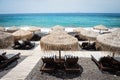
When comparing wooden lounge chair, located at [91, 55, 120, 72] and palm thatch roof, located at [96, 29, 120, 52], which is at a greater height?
palm thatch roof, located at [96, 29, 120, 52]

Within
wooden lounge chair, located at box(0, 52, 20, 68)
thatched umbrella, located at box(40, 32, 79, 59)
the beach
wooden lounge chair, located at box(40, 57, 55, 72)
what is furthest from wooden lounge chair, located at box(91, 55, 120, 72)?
wooden lounge chair, located at box(0, 52, 20, 68)

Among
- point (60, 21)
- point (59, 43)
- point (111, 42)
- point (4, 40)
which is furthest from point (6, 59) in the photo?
point (60, 21)

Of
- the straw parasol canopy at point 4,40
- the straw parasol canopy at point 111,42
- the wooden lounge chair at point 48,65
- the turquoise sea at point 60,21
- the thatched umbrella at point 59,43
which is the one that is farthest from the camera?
the turquoise sea at point 60,21

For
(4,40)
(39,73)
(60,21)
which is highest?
(4,40)

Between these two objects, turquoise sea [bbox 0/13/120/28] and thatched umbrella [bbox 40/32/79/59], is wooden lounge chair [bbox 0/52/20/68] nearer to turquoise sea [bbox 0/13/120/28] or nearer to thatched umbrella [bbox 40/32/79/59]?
thatched umbrella [bbox 40/32/79/59]

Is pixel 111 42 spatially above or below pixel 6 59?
above

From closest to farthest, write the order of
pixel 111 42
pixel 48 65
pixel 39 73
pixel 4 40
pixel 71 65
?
pixel 111 42 < pixel 39 73 < pixel 48 65 < pixel 71 65 < pixel 4 40

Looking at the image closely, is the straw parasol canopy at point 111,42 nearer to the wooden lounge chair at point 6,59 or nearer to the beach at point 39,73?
the beach at point 39,73

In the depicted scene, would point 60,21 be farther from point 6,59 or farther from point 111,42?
point 111,42

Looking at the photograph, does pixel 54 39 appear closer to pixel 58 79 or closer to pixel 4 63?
pixel 58 79

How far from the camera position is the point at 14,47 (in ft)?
42.8

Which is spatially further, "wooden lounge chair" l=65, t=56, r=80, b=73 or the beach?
"wooden lounge chair" l=65, t=56, r=80, b=73

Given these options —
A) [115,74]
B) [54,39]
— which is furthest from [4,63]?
[115,74]

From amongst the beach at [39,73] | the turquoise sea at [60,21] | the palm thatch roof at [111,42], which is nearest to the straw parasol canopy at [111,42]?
the palm thatch roof at [111,42]
